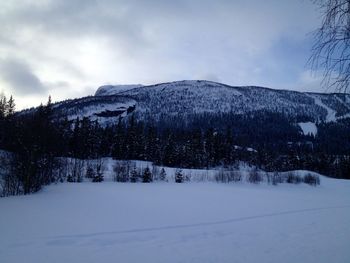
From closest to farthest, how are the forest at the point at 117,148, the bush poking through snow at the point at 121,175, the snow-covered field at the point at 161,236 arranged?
the snow-covered field at the point at 161,236
the forest at the point at 117,148
the bush poking through snow at the point at 121,175

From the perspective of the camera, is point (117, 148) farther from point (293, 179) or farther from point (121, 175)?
point (293, 179)

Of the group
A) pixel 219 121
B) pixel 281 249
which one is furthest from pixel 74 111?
pixel 281 249

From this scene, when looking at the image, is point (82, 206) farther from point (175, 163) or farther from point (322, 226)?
point (175, 163)

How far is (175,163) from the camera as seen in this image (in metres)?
68.1

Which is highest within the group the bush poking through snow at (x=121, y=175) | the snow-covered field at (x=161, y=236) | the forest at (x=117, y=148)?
the forest at (x=117, y=148)

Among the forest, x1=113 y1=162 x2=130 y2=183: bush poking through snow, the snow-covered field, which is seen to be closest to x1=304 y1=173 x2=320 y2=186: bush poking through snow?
the forest

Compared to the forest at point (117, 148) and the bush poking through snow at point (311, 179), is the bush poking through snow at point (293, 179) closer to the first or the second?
the bush poking through snow at point (311, 179)

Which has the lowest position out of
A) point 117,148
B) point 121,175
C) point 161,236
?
point 161,236

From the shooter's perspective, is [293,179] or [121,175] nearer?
[121,175]

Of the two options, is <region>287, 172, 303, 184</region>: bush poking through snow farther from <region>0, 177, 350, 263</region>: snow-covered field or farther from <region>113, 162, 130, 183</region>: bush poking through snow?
<region>0, 177, 350, 263</region>: snow-covered field

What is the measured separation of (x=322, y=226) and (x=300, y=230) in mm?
2090

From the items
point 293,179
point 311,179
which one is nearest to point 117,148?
point 293,179

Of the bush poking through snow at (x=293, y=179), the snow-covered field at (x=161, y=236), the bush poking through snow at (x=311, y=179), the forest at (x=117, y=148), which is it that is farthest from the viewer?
the bush poking through snow at (x=293, y=179)

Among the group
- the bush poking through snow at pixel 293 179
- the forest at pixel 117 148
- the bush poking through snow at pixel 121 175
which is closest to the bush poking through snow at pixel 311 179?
the bush poking through snow at pixel 293 179
